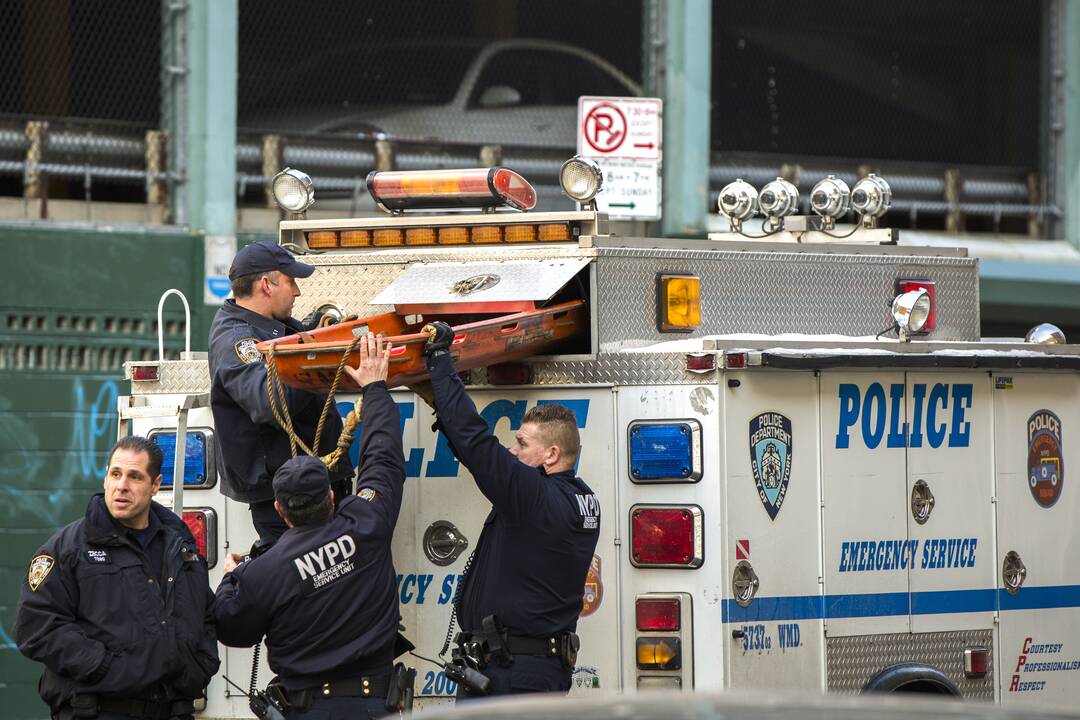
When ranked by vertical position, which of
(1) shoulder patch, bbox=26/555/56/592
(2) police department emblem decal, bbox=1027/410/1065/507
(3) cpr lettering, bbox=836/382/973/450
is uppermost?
(3) cpr lettering, bbox=836/382/973/450

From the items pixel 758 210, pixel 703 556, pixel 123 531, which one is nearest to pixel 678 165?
pixel 758 210

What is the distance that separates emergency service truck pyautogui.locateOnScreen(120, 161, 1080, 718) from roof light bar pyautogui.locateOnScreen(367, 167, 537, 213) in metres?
0.01

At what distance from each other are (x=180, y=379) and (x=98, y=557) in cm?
150

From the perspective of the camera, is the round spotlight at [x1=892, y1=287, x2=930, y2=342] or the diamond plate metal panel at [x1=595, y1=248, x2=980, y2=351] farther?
the round spotlight at [x1=892, y1=287, x2=930, y2=342]

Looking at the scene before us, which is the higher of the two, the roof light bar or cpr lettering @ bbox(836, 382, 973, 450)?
the roof light bar

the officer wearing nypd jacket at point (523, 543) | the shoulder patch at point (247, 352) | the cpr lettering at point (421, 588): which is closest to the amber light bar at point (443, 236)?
the officer wearing nypd jacket at point (523, 543)

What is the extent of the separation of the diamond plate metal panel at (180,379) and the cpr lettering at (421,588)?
1.18 m

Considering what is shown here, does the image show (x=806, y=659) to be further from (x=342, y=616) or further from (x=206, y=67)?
(x=206, y=67)

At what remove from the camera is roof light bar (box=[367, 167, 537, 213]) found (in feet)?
22.2

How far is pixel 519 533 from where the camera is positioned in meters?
5.85

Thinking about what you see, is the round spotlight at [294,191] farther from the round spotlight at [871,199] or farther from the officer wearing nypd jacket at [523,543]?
the round spotlight at [871,199]

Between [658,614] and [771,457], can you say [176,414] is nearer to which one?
[658,614]

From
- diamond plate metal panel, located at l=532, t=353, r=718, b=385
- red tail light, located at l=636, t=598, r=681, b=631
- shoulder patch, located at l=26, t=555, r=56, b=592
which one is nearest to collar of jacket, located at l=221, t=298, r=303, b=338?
diamond plate metal panel, located at l=532, t=353, r=718, b=385

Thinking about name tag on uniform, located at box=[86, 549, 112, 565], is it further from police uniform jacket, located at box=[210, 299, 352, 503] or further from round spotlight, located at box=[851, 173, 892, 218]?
round spotlight, located at box=[851, 173, 892, 218]
